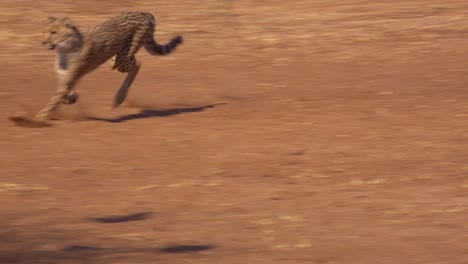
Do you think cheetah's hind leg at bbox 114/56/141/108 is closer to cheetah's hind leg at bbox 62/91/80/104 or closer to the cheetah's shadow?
the cheetah's shadow

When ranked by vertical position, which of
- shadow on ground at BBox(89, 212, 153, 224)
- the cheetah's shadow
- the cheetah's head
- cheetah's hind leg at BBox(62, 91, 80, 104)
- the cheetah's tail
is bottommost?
the cheetah's shadow

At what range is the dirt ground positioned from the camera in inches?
285

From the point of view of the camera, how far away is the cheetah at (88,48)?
428 inches

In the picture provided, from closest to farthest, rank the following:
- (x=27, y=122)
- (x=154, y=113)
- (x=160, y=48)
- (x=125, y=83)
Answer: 1. (x=27, y=122)
2. (x=154, y=113)
3. (x=125, y=83)
4. (x=160, y=48)

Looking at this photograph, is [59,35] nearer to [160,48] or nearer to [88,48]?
[88,48]

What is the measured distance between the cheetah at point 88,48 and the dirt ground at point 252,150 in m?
0.23

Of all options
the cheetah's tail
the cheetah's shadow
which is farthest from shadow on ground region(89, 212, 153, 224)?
the cheetah's tail

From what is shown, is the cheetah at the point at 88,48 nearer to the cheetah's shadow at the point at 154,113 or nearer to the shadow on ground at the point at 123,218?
the cheetah's shadow at the point at 154,113

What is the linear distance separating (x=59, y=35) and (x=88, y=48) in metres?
0.34

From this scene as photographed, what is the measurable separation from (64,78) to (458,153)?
3.84 metres

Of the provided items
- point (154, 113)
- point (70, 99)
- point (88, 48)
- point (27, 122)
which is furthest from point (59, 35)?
point (154, 113)

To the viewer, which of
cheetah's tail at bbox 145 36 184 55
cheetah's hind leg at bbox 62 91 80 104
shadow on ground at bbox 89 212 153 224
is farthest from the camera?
cheetah's tail at bbox 145 36 184 55

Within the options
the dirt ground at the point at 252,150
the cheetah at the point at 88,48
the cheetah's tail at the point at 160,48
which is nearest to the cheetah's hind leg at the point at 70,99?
the cheetah at the point at 88,48

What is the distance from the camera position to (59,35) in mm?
10859
